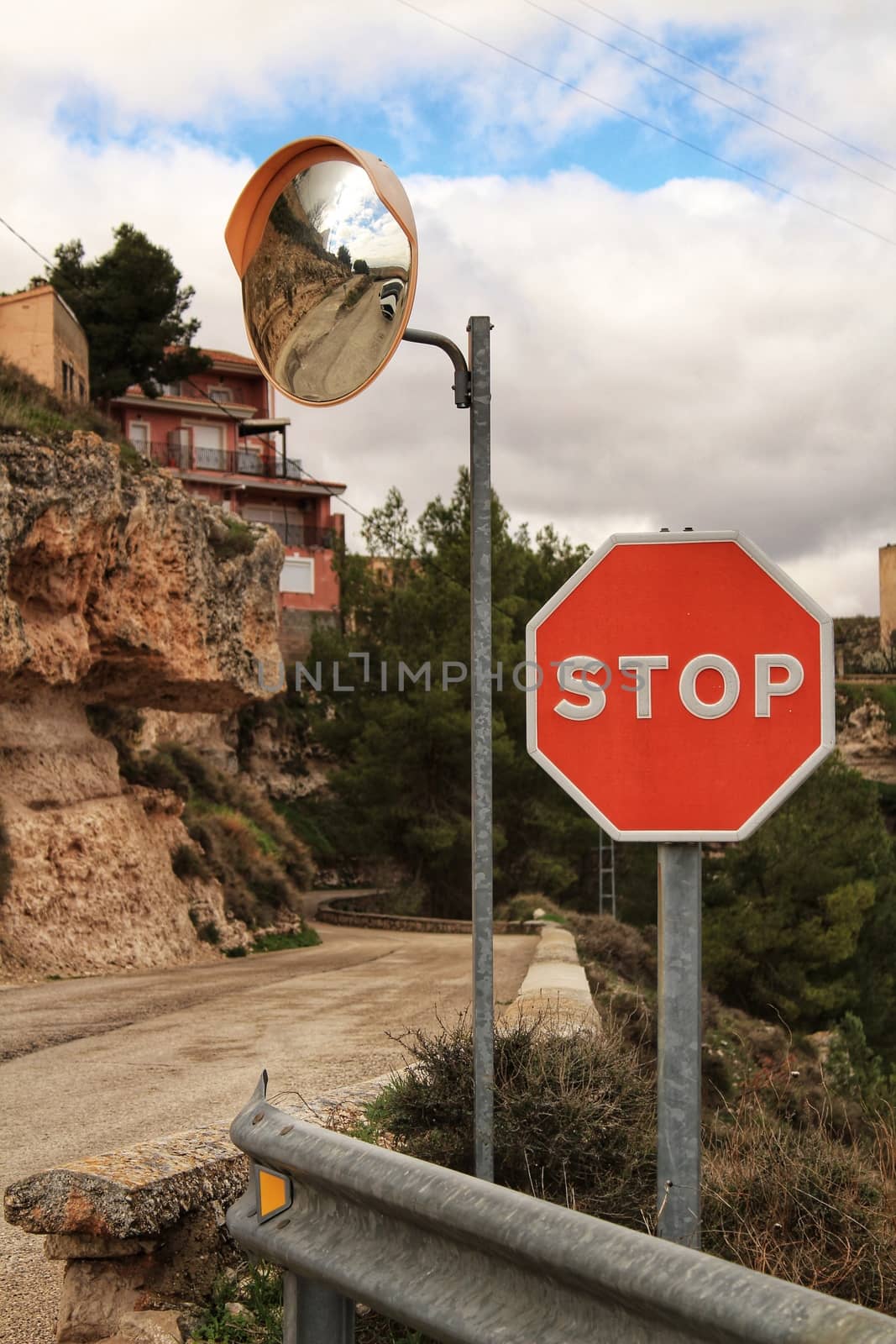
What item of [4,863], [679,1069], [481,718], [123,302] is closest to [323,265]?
[481,718]

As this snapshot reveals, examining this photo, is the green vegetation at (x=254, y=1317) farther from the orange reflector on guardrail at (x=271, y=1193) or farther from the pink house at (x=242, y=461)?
the pink house at (x=242, y=461)

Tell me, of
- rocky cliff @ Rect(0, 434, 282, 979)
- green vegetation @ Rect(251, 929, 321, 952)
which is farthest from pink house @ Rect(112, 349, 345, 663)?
rocky cliff @ Rect(0, 434, 282, 979)

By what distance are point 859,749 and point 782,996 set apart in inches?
995

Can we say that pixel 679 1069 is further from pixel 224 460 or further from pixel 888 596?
pixel 888 596

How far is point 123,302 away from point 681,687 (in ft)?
123

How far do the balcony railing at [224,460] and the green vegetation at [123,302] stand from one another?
6990 millimetres

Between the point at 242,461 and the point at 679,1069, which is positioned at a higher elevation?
the point at 242,461

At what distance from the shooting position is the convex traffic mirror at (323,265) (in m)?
2.78

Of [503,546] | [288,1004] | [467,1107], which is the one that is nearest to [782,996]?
[503,546]

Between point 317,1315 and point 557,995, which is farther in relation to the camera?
point 557,995

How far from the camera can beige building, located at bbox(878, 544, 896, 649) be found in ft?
162

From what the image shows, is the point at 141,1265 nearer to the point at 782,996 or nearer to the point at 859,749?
the point at 782,996

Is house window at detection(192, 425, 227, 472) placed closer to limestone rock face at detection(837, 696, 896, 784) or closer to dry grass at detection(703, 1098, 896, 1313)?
limestone rock face at detection(837, 696, 896, 784)

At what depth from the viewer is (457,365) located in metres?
3.15
